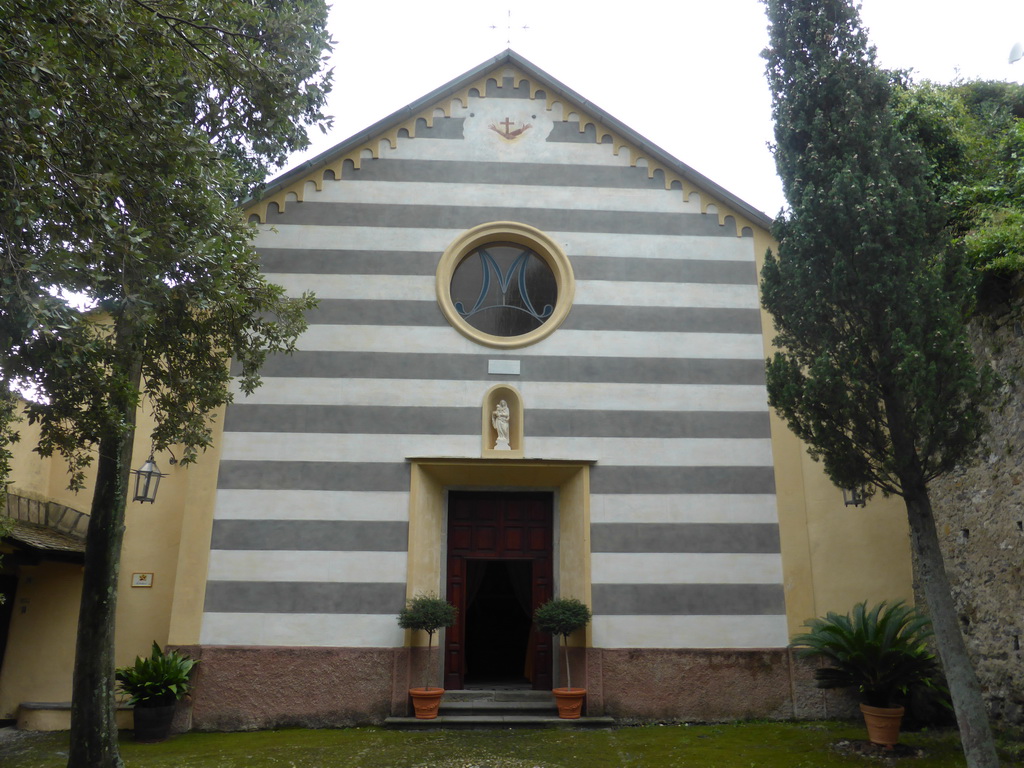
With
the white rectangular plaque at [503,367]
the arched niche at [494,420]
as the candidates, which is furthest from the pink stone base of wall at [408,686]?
the white rectangular plaque at [503,367]

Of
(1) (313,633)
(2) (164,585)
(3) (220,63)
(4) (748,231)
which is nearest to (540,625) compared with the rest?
(1) (313,633)

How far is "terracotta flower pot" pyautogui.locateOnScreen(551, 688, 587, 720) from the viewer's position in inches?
407

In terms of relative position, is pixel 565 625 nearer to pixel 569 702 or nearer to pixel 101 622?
pixel 569 702

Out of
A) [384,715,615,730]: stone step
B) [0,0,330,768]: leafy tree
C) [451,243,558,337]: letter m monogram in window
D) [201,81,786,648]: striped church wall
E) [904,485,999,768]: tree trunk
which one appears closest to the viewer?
[0,0,330,768]: leafy tree

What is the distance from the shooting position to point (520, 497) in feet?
40.0

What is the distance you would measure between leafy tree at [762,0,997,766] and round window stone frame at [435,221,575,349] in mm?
3745

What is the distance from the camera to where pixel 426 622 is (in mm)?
10289

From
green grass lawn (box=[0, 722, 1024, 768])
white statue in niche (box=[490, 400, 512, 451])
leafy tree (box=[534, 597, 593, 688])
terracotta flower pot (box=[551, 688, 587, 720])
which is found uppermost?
white statue in niche (box=[490, 400, 512, 451])

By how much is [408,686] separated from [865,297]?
737 centimetres

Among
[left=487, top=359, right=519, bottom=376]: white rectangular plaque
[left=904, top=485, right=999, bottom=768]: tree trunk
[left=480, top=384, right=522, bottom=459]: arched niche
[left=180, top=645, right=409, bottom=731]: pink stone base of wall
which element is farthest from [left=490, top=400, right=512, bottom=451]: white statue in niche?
[left=904, top=485, right=999, bottom=768]: tree trunk

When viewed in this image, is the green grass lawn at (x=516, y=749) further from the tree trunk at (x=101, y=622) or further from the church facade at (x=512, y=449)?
the tree trunk at (x=101, y=622)

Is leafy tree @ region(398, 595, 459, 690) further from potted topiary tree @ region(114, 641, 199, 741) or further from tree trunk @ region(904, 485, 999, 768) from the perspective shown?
tree trunk @ region(904, 485, 999, 768)

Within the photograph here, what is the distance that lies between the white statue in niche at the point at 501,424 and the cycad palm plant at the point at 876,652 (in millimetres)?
4567

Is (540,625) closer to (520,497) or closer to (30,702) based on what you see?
(520,497)
